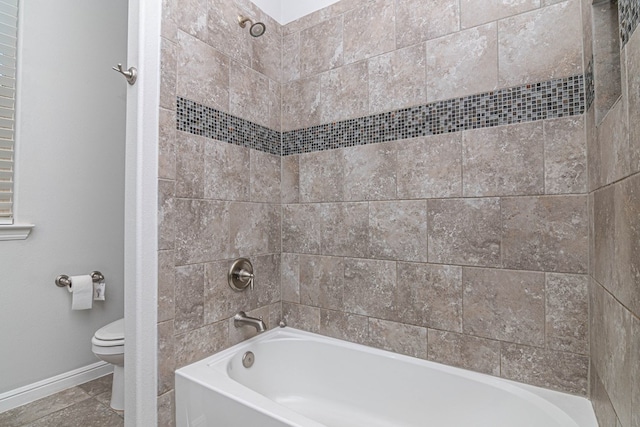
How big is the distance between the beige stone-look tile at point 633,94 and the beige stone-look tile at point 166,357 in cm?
165

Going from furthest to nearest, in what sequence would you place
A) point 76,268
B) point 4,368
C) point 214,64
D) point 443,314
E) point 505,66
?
point 76,268
point 4,368
point 214,64
point 443,314
point 505,66

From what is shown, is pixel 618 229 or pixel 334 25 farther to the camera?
pixel 334 25

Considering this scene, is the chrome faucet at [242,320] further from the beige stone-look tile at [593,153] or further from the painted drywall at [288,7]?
the painted drywall at [288,7]

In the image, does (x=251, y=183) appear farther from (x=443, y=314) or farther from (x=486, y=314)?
(x=486, y=314)

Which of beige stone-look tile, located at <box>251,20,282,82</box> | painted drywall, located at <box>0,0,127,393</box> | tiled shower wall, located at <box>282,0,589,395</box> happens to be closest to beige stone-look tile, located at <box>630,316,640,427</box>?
tiled shower wall, located at <box>282,0,589,395</box>

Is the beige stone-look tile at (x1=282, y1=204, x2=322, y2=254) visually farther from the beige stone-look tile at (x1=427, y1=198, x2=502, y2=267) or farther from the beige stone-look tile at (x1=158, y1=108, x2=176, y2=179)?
the beige stone-look tile at (x1=158, y1=108, x2=176, y2=179)

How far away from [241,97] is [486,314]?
167 cm

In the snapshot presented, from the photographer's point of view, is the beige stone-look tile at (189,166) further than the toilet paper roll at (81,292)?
No

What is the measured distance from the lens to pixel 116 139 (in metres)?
2.59

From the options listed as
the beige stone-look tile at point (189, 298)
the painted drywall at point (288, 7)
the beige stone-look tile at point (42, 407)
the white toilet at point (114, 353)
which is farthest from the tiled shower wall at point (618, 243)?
the beige stone-look tile at point (42, 407)

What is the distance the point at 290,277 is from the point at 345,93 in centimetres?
116

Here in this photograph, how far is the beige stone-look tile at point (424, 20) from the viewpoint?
4.96ft

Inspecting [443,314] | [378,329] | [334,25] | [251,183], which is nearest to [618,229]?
[443,314]

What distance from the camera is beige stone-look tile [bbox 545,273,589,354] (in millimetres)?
1249
